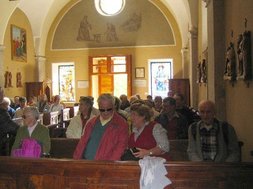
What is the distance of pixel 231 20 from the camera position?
6762 millimetres

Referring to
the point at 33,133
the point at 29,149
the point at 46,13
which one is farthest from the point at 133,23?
the point at 29,149

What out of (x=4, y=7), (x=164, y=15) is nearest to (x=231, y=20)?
Answer: (x=4, y=7)

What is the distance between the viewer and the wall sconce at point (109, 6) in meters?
20.6

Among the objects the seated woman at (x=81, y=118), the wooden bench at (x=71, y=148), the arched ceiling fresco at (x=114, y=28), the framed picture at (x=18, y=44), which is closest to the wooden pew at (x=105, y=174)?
the wooden bench at (x=71, y=148)

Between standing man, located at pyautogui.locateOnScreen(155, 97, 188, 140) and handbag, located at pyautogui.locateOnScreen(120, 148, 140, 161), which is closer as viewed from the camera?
handbag, located at pyautogui.locateOnScreen(120, 148, 140, 161)

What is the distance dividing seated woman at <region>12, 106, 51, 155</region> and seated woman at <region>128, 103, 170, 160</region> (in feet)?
3.40

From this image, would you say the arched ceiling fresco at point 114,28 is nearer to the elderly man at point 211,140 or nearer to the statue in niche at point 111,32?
the statue in niche at point 111,32

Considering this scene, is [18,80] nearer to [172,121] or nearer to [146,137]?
[172,121]

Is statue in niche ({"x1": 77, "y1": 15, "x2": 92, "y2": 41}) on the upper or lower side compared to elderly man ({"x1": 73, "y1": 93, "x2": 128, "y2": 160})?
upper

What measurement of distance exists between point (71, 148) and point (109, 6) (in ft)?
52.5

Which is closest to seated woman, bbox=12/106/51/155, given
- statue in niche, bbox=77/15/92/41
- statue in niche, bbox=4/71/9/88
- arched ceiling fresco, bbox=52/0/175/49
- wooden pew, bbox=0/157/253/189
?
wooden pew, bbox=0/157/253/189

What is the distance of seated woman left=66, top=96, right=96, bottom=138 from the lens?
5.98 metres

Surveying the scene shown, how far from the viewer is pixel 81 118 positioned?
6020 mm

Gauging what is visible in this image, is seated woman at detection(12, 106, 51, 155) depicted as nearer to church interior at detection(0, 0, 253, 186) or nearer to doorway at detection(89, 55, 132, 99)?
church interior at detection(0, 0, 253, 186)
